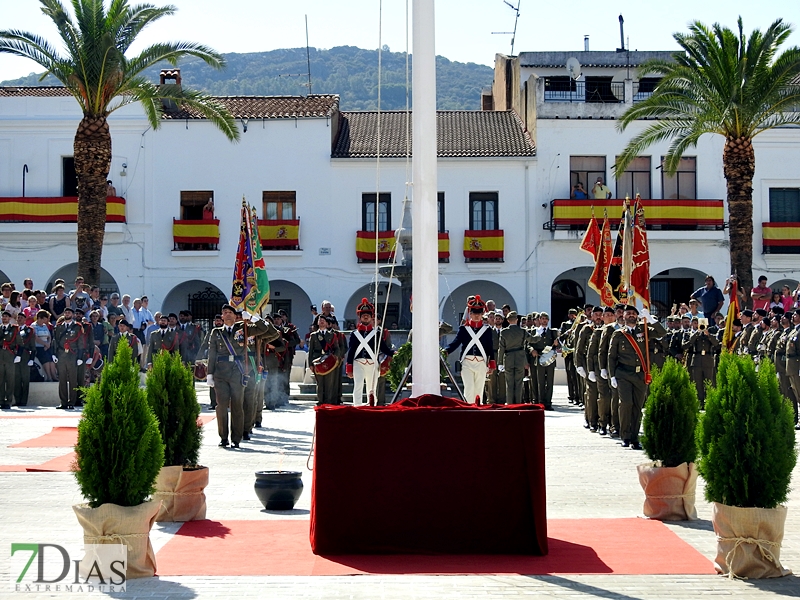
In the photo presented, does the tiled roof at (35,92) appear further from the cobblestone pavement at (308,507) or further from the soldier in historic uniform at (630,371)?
the soldier in historic uniform at (630,371)

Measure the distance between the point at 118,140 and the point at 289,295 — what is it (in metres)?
8.03

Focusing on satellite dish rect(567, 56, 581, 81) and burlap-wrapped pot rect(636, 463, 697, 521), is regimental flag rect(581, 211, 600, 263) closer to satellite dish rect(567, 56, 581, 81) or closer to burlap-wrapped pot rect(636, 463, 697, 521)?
burlap-wrapped pot rect(636, 463, 697, 521)

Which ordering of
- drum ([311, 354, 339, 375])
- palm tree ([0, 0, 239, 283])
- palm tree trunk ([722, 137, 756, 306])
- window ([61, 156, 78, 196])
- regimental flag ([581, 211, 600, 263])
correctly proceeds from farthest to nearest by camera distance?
window ([61, 156, 78, 196]), palm tree trunk ([722, 137, 756, 306]), palm tree ([0, 0, 239, 283]), regimental flag ([581, 211, 600, 263]), drum ([311, 354, 339, 375])

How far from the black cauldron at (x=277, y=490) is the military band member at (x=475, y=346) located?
812 centimetres

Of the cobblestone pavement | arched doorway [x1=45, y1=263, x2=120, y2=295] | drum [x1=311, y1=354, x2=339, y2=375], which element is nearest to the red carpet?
the cobblestone pavement

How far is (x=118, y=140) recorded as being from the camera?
38.4 metres

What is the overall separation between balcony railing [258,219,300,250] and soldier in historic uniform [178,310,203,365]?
24.7ft

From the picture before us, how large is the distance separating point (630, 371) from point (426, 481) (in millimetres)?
8014

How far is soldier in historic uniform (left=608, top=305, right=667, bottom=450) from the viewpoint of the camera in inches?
617

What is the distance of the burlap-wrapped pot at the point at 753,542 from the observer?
7.57 metres

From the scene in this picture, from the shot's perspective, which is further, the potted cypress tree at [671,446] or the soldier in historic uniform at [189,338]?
the soldier in historic uniform at [189,338]

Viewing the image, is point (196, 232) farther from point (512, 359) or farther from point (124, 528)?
point (124, 528)

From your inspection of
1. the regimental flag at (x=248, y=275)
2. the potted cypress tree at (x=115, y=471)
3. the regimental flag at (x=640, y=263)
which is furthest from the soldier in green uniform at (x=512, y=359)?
the potted cypress tree at (x=115, y=471)

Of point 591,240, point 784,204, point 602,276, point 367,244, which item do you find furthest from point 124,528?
point 784,204
